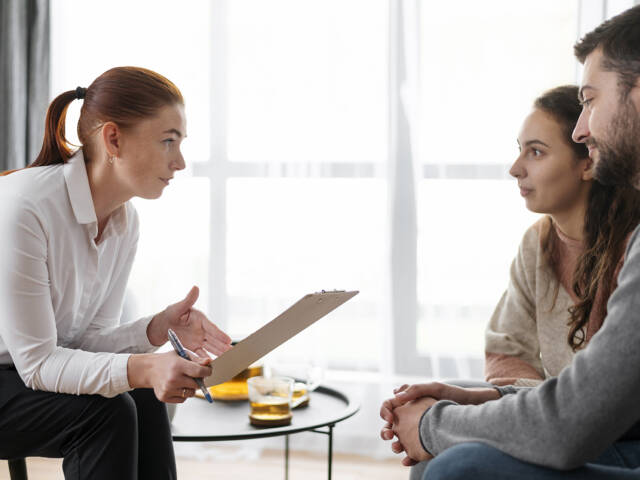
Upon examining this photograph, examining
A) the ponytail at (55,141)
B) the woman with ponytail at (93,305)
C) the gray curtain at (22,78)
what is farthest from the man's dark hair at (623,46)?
the gray curtain at (22,78)

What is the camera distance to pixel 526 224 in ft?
9.14

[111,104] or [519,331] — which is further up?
[111,104]

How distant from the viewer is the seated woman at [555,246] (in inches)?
67.0

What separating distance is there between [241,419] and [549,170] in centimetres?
100

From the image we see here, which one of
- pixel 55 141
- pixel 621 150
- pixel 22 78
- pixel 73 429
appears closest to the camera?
pixel 621 150

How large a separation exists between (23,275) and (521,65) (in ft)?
6.90

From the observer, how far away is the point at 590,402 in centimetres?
89

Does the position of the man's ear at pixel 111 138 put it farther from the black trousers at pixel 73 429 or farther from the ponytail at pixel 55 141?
the black trousers at pixel 73 429

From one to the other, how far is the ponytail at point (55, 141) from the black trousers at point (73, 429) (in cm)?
53

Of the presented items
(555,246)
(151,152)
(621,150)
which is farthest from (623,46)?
(151,152)

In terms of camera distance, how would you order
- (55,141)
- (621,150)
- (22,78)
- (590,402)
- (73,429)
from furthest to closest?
1. (22,78)
2. (55,141)
3. (73,429)
4. (621,150)
5. (590,402)

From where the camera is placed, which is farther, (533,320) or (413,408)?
(533,320)

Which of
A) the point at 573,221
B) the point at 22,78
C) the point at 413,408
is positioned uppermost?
the point at 22,78

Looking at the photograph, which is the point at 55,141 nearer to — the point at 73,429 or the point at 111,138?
the point at 111,138
